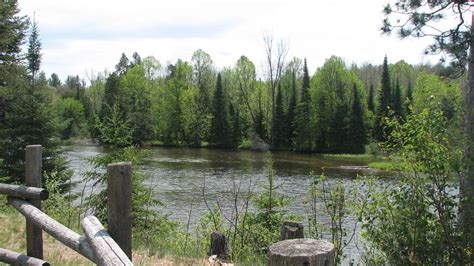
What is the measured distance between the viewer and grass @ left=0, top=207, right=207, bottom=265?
6.41 meters

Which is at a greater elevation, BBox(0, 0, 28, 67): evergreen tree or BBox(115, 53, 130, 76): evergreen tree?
BBox(115, 53, 130, 76): evergreen tree

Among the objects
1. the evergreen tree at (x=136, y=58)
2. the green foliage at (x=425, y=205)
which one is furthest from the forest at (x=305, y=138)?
the evergreen tree at (x=136, y=58)

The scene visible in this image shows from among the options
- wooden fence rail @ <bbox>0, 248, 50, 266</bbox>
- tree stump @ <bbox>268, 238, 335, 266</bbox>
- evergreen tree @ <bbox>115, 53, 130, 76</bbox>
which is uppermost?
evergreen tree @ <bbox>115, 53, 130, 76</bbox>

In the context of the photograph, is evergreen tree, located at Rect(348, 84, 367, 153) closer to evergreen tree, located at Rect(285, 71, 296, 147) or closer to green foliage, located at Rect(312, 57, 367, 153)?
green foliage, located at Rect(312, 57, 367, 153)

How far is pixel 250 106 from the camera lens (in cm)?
6825

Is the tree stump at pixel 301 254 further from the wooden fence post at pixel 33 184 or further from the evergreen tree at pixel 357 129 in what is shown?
the evergreen tree at pixel 357 129

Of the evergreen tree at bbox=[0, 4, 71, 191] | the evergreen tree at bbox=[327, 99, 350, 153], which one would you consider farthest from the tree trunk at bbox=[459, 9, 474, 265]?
the evergreen tree at bbox=[327, 99, 350, 153]

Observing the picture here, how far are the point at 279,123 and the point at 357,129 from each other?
10.8m

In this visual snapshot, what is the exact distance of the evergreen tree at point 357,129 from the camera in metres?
53.6

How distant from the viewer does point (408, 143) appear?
19.0ft

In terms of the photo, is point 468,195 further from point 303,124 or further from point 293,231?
point 303,124

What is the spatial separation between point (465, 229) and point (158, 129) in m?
63.7

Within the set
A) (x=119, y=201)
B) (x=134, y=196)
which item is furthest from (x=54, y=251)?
(x=119, y=201)

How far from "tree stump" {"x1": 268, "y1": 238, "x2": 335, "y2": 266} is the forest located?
3.25 meters
